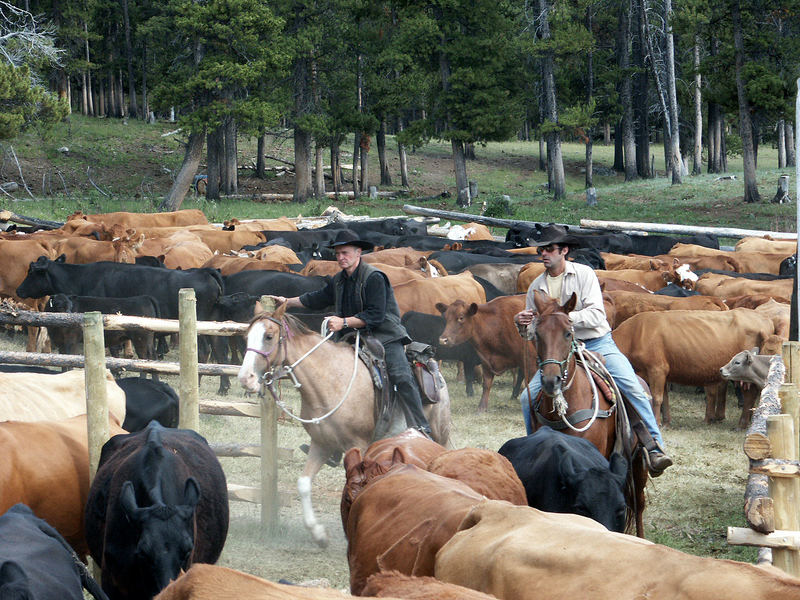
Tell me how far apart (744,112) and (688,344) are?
22.9 metres

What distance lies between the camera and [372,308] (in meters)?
8.00

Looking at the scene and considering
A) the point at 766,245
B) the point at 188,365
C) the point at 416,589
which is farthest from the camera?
the point at 766,245

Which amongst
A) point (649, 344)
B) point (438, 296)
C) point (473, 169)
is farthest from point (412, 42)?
point (649, 344)

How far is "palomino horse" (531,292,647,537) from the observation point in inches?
274

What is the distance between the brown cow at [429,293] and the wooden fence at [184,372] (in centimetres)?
711

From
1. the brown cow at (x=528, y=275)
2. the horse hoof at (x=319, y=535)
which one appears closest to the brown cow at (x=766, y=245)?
the brown cow at (x=528, y=275)

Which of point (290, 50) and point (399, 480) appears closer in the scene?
point (399, 480)

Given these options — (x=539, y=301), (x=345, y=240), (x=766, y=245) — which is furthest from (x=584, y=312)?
(x=766, y=245)

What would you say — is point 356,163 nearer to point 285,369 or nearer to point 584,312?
point 285,369

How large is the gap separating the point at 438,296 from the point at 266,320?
840 cm

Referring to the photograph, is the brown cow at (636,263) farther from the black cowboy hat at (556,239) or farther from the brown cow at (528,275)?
the black cowboy hat at (556,239)

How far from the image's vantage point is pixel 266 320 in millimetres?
7719

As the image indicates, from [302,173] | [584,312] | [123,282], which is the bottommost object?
[123,282]

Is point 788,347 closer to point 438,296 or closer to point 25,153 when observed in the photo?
point 438,296
